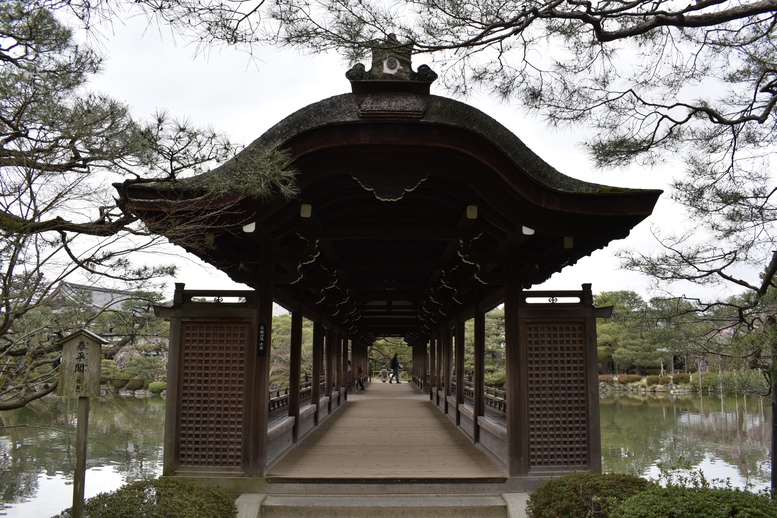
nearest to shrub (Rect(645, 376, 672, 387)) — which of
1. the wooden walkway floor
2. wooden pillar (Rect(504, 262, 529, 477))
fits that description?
the wooden walkway floor

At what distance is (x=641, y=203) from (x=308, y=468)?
184 inches

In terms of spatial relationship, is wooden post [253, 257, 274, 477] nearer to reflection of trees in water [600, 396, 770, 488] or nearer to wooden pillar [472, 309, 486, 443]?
wooden pillar [472, 309, 486, 443]

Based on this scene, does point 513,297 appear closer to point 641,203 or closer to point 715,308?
point 641,203

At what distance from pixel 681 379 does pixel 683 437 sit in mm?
22311

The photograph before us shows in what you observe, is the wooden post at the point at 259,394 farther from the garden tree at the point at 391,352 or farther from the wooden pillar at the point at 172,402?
the garden tree at the point at 391,352

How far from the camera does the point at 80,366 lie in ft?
13.0

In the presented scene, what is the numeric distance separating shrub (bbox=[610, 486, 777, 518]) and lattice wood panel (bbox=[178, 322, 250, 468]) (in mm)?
3964

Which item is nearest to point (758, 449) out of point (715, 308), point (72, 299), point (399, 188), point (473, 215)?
point (715, 308)

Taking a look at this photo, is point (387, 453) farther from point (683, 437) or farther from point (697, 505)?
point (683, 437)

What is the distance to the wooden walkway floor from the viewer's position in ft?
21.0

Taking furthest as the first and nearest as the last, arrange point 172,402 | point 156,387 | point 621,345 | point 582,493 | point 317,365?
point 621,345, point 156,387, point 317,365, point 172,402, point 582,493

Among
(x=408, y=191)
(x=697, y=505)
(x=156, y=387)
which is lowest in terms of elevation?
(x=156, y=387)

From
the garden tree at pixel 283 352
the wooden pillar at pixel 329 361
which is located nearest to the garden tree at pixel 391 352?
the garden tree at pixel 283 352

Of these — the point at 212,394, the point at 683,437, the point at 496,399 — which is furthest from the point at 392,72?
the point at 683,437
